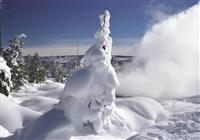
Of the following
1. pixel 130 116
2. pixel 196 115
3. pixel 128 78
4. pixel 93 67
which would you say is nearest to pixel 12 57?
pixel 130 116

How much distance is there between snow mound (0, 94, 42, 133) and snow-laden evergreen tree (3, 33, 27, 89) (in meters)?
23.7

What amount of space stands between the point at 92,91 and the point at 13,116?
429cm

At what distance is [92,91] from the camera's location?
1527 centimetres

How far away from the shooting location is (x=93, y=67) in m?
15.4

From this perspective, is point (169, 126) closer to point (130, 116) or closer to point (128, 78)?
point (130, 116)

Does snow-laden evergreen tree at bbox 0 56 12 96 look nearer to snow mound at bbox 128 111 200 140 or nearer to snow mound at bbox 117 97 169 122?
snow mound at bbox 117 97 169 122

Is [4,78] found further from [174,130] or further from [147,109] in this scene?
[174,130]


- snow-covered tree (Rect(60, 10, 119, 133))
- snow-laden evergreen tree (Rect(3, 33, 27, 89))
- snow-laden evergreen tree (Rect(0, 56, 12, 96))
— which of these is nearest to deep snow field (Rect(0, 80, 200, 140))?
snow-covered tree (Rect(60, 10, 119, 133))

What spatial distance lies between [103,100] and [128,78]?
7222 cm

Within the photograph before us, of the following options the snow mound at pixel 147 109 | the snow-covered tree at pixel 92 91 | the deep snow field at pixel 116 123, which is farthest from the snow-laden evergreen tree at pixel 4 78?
the snow-covered tree at pixel 92 91

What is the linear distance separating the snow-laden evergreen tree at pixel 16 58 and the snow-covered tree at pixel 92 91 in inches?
1035

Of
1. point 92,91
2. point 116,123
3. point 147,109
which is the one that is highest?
point 92,91

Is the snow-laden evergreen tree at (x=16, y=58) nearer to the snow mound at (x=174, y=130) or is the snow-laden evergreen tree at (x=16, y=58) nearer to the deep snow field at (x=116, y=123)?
the deep snow field at (x=116, y=123)

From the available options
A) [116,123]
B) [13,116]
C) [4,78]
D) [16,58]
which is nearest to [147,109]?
[116,123]
